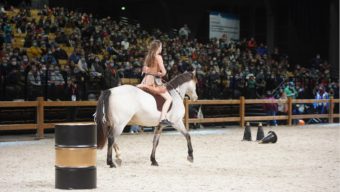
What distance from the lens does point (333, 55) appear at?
141ft

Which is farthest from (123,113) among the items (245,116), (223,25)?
(223,25)

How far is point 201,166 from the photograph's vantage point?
Answer: 12359 mm

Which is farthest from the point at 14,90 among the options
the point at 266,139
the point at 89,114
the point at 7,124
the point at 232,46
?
the point at 232,46

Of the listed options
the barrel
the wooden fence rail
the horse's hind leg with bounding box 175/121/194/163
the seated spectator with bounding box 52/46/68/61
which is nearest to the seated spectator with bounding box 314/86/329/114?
the wooden fence rail

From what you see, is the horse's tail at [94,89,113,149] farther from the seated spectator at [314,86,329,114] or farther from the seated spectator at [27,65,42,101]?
the seated spectator at [314,86,329,114]

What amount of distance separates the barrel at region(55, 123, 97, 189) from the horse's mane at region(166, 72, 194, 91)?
4.44 metres

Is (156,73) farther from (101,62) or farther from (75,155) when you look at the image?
(101,62)

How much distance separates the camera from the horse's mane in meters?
13.2

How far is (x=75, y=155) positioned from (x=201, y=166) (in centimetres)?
415

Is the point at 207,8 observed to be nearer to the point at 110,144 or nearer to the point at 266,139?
the point at 266,139

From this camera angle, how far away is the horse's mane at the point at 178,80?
1318 cm

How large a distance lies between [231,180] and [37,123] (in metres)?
10.4

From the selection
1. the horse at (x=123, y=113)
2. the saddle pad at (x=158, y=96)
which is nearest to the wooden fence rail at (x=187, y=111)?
the horse at (x=123, y=113)

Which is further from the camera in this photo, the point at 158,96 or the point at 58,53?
the point at 58,53
